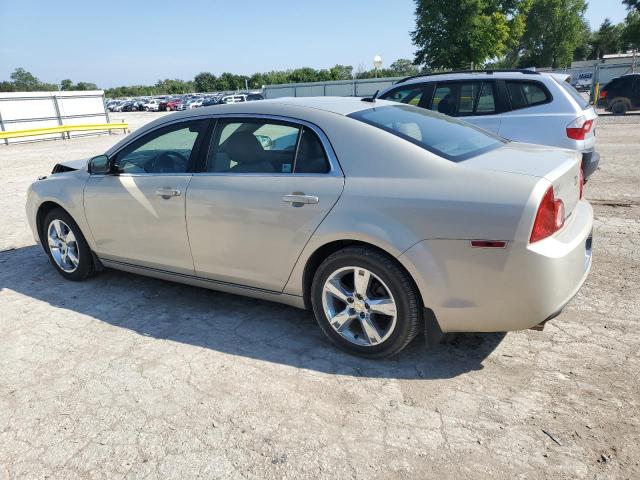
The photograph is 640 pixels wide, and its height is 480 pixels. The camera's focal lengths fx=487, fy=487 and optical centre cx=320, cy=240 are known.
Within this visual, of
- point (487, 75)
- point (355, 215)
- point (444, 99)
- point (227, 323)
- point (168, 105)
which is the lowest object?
point (168, 105)

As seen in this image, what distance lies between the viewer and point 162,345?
136 inches

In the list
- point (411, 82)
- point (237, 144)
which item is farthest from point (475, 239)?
point (411, 82)

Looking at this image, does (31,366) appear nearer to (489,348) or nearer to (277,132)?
(277,132)

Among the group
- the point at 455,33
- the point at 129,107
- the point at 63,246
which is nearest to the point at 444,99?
the point at 63,246

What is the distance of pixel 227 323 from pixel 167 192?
1.10 m

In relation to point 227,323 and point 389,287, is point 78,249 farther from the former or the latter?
point 389,287

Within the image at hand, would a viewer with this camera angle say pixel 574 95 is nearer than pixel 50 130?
Yes

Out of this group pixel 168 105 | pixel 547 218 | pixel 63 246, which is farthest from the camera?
pixel 168 105

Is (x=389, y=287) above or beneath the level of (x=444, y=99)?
beneath

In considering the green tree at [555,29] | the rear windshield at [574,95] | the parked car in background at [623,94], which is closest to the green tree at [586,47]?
the green tree at [555,29]

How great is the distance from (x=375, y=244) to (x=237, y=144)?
1406mm

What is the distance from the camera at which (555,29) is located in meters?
80.5

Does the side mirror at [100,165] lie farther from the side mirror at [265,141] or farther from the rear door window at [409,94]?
the rear door window at [409,94]

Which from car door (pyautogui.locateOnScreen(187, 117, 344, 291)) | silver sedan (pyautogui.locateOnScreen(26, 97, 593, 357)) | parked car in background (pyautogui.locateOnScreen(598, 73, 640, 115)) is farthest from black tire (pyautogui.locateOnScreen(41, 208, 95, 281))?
parked car in background (pyautogui.locateOnScreen(598, 73, 640, 115))
